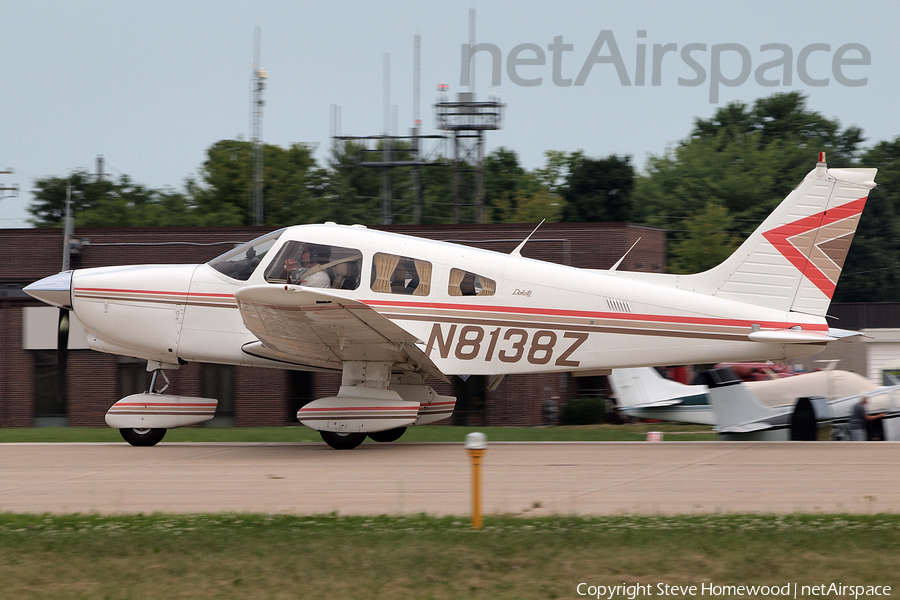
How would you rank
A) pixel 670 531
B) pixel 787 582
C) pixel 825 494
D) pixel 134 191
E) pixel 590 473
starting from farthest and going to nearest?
pixel 134 191 → pixel 590 473 → pixel 825 494 → pixel 670 531 → pixel 787 582

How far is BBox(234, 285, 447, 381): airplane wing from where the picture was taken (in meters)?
9.80

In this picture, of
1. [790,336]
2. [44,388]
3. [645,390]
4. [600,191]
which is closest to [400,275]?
[790,336]

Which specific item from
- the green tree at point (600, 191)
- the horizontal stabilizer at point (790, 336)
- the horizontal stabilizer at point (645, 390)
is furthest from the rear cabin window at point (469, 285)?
the green tree at point (600, 191)

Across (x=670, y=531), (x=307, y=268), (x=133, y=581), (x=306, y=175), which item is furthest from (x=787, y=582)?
(x=306, y=175)

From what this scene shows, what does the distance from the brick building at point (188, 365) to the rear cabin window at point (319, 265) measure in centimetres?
795

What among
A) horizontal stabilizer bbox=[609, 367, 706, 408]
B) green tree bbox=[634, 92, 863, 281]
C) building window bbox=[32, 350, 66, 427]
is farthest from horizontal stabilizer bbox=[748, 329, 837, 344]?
green tree bbox=[634, 92, 863, 281]

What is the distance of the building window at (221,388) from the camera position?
19875mm

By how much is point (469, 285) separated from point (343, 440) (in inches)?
102

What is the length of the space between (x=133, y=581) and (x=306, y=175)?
49.2 meters

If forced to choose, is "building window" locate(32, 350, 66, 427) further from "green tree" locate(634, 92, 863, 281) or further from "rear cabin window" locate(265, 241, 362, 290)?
"green tree" locate(634, 92, 863, 281)

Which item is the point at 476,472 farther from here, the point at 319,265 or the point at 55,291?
the point at 55,291

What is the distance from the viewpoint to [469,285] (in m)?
11.5

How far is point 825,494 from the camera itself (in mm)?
7754

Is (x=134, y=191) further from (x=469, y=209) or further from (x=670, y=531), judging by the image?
(x=670, y=531)
